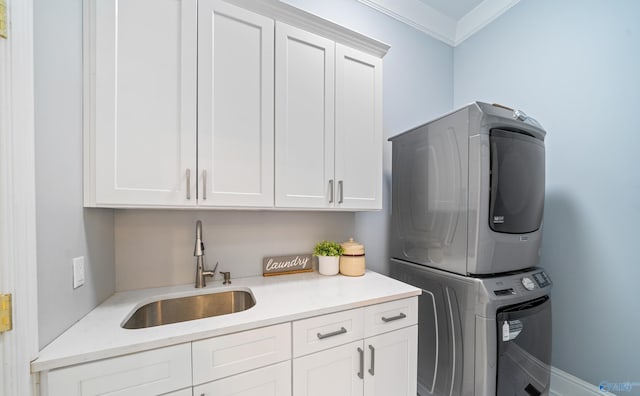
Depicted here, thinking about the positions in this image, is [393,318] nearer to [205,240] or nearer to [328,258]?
[328,258]

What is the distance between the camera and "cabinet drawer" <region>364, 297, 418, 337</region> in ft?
3.86

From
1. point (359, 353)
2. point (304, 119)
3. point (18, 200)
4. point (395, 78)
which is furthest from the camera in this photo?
point (395, 78)

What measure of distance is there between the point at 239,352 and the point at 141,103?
1103mm

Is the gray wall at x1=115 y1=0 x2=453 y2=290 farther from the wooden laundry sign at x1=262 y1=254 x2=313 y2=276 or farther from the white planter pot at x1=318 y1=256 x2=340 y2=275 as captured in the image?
the white planter pot at x1=318 y1=256 x2=340 y2=275

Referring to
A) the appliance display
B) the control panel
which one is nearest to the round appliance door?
the appliance display

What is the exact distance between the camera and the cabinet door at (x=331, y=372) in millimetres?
1009

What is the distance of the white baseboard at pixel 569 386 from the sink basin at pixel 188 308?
2195mm

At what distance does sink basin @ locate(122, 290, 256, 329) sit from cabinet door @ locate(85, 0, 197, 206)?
0.55m

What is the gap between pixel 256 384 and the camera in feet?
3.05

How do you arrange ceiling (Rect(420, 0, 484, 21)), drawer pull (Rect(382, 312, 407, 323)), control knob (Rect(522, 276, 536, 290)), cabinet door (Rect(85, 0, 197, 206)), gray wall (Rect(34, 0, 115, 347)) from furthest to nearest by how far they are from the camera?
1. ceiling (Rect(420, 0, 484, 21))
2. control knob (Rect(522, 276, 536, 290))
3. drawer pull (Rect(382, 312, 407, 323))
4. cabinet door (Rect(85, 0, 197, 206))
5. gray wall (Rect(34, 0, 115, 347))

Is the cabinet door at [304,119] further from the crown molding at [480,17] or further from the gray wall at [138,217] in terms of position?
the crown molding at [480,17]

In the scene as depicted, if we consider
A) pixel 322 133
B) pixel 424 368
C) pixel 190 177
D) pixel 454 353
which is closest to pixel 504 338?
pixel 454 353

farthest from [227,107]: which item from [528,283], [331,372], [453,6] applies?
[453,6]

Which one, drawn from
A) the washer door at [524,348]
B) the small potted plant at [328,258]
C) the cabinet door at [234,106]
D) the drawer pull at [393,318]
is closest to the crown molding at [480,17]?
the cabinet door at [234,106]
